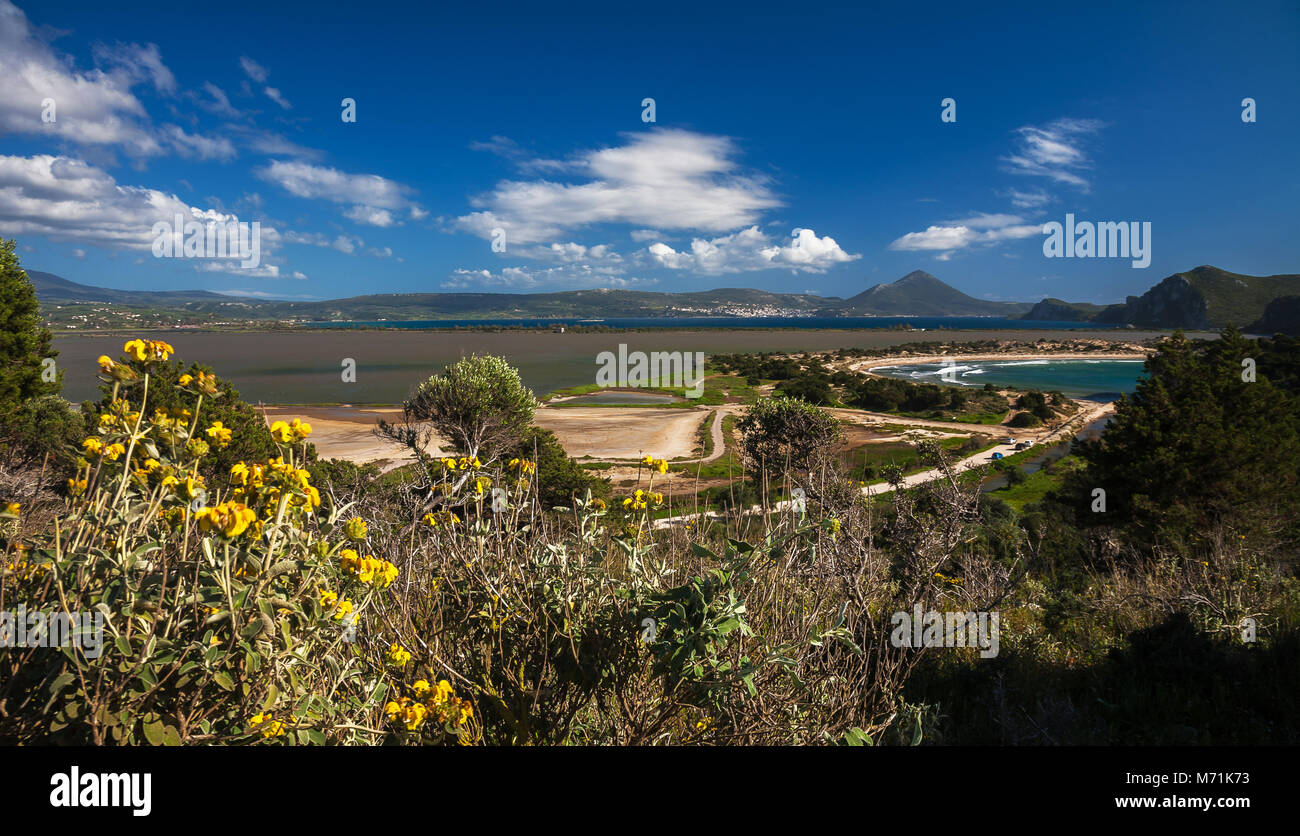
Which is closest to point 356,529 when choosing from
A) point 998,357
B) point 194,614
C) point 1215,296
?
point 194,614

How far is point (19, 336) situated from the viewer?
17359 millimetres

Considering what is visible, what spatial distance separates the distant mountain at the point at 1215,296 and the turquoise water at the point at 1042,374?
58678 millimetres

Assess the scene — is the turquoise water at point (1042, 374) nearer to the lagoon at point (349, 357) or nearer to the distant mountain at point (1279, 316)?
the distant mountain at point (1279, 316)

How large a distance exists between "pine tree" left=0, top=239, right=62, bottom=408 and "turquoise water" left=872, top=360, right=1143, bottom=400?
3098 inches

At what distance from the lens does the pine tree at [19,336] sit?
17.0 meters

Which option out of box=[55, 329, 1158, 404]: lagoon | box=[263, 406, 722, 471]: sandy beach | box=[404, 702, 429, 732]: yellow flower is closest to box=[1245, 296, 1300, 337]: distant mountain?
box=[55, 329, 1158, 404]: lagoon

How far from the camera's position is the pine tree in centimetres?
1700

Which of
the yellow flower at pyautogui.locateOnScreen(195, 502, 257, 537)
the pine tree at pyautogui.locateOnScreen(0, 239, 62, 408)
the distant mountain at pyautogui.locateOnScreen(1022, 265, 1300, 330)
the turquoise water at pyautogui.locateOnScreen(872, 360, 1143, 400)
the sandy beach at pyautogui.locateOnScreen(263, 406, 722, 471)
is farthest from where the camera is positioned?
the distant mountain at pyautogui.locateOnScreen(1022, 265, 1300, 330)

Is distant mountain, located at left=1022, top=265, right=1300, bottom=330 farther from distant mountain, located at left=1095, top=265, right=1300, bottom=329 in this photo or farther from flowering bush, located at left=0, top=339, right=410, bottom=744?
flowering bush, located at left=0, top=339, right=410, bottom=744
